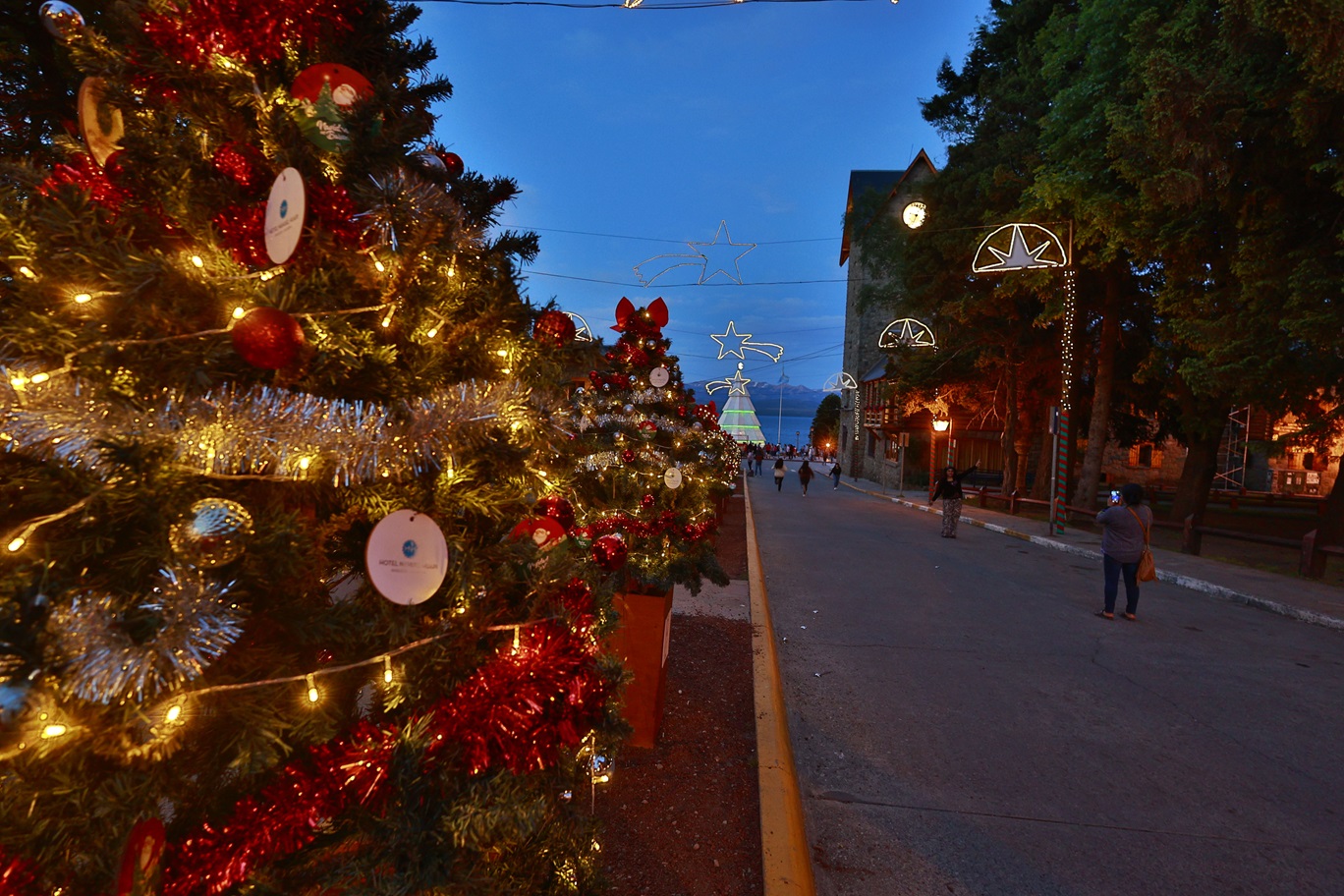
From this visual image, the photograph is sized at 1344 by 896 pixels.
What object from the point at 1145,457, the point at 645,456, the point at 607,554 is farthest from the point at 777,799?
the point at 1145,457

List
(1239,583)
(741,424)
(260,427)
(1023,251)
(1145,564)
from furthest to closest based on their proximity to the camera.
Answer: (741,424) → (1023,251) → (1239,583) → (1145,564) → (260,427)

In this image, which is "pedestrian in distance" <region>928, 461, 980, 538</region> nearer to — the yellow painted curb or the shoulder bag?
the shoulder bag

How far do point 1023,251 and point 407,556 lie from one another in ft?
46.9

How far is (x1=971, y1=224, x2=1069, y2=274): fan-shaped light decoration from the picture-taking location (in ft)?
41.6

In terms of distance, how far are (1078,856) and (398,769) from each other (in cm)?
330

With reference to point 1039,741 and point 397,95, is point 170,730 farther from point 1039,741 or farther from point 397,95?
point 1039,741

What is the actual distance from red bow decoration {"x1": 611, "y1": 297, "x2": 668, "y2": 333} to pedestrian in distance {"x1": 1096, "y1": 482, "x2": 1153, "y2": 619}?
5.62 meters

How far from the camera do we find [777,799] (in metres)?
3.17

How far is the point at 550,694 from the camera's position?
1758 mm

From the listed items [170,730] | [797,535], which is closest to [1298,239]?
[797,535]

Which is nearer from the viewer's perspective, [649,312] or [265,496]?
[265,496]

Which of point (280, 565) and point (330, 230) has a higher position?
point (330, 230)

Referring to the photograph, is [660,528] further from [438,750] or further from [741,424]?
[741,424]

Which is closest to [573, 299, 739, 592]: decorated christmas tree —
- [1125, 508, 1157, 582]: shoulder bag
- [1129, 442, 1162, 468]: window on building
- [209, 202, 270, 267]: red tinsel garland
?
[209, 202, 270, 267]: red tinsel garland
